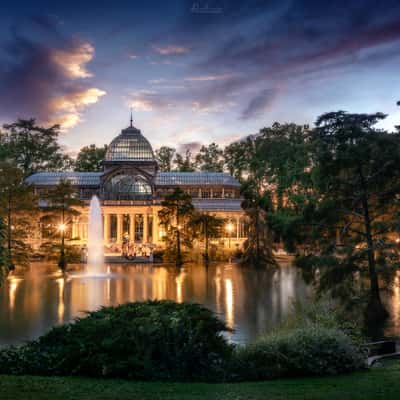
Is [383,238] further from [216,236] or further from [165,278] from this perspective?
[216,236]

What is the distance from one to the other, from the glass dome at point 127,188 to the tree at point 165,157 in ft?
94.5

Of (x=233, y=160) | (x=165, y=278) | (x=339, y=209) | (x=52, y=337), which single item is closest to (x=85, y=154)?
(x=233, y=160)

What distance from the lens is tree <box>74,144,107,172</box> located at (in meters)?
81.5

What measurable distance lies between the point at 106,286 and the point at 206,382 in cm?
2006

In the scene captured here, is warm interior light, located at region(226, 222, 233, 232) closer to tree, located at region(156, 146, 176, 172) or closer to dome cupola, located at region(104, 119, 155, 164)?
dome cupola, located at region(104, 119, 155, 164)

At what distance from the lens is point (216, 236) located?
4909cm

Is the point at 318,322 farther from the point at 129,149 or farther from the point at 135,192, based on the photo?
the point at 129,149

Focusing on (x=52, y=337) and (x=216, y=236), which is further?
(x=216, y=236)

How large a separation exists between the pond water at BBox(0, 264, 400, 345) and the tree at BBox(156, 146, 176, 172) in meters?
52.6

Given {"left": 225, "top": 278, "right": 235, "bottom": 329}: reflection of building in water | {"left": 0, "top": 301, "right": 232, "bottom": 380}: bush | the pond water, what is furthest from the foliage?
{"left": 0, "top": 301, "right": 232, "bottom": 380}: bush

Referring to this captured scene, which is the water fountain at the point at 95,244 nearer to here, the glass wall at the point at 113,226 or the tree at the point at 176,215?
the tree at the point at 176,215

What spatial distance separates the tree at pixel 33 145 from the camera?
80062 millimetres

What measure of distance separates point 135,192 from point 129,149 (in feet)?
25.1

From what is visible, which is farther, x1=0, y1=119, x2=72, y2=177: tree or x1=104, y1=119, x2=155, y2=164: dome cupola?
x1=0, y1=119, x2=72, y2=177: tree
